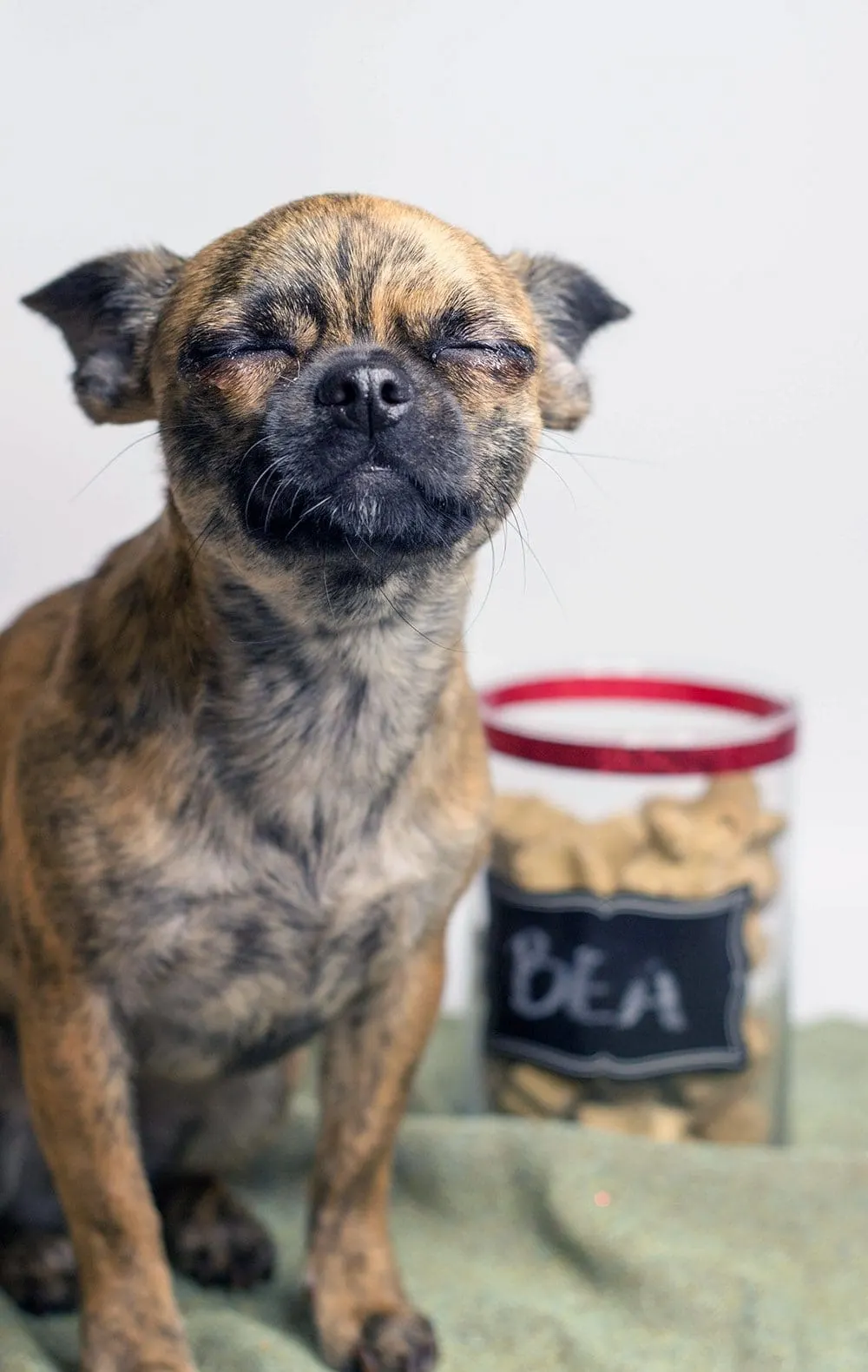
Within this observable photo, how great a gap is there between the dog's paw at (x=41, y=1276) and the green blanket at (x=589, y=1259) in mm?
20

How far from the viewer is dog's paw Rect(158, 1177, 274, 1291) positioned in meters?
1.65

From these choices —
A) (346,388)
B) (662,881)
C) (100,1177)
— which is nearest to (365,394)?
(346,388)

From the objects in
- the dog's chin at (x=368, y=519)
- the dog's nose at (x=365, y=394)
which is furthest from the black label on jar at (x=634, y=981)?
the dog's nose at (x=365, y=394)

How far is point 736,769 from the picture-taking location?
1879 millimetres

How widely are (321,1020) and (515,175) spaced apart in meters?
1.05

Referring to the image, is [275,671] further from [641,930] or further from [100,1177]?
[641,930]

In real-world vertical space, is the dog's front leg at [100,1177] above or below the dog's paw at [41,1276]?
above

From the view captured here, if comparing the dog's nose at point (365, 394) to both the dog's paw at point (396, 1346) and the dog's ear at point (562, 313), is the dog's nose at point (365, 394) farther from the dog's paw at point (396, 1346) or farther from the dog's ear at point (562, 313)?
the dog's paw at point (396, 1346)

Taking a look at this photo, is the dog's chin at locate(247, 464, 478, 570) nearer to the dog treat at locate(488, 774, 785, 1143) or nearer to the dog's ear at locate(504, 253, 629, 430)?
the dog's ear at locate(504, 253, 629, 430)

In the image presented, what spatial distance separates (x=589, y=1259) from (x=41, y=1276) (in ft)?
1.69

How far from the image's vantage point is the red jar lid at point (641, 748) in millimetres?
1867

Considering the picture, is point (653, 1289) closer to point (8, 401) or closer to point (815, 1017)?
point (815, 1017)

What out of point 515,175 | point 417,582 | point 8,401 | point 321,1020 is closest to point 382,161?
point 515,175

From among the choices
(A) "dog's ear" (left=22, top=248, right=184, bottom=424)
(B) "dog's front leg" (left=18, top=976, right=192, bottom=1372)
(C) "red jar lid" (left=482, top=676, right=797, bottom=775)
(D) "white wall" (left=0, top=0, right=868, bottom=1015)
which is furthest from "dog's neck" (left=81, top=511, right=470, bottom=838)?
(D) "white wall" (left=0, top=0, right=868, bottom=1015)
